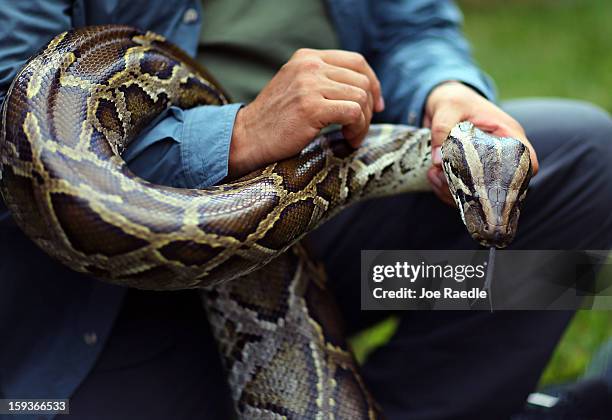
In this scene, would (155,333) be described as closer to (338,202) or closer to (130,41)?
(338,202)

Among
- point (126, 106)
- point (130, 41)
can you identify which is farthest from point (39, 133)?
point (130, 41)

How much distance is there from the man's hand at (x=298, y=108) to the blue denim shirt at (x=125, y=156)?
0.06 metres

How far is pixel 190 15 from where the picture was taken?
7.39 feet

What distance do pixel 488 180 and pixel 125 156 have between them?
3.32 ft

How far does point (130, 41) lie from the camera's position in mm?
2082

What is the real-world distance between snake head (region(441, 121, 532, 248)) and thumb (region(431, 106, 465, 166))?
0.10 m

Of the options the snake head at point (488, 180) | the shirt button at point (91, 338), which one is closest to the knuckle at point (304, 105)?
the snake head at point (488, 180)

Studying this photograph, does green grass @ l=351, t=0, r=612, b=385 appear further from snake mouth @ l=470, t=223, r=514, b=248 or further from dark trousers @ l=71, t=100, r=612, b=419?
snake mouth @ l=470, t=223, r=514, b=248

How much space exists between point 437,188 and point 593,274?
0.83 meters

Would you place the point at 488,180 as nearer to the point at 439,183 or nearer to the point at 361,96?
the point at 439,183

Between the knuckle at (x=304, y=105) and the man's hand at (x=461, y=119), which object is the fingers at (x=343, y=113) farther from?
the man's hand at (x=461, y=119)

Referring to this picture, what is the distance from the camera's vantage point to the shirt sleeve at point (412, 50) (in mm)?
2566

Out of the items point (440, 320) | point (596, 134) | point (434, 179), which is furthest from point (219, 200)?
point (596, 134)

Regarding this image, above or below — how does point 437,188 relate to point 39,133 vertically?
below
